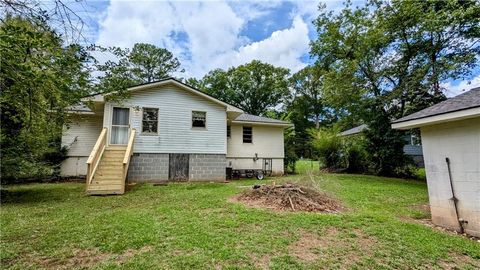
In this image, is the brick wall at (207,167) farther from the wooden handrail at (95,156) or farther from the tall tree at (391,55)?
the tall tree at (391,55)

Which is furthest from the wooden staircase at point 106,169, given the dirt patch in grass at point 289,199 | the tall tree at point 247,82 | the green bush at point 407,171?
the tall tree at point 247,82

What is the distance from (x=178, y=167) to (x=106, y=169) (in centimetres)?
346

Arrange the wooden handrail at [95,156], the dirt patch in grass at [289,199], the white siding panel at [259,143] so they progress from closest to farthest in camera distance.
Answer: the dirt patch in grass at [289,199] → the wooden handrail at [95,156] → the white siding panel at [259,143]

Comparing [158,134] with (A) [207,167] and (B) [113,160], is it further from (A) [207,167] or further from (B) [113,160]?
(A) [207,167]

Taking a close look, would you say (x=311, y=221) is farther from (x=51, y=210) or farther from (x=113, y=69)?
(x=51, y=210)

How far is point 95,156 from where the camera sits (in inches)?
371

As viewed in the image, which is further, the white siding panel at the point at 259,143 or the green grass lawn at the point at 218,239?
the white siding panel at the point at 259,143

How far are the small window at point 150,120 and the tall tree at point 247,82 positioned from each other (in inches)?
897

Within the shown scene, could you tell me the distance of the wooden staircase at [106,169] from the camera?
8633 millimetres

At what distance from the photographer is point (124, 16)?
214 inches

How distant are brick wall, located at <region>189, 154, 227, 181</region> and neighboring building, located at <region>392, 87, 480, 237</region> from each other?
9104mm

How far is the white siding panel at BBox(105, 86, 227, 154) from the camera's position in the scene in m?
11.9

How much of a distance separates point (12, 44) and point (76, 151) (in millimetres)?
12250

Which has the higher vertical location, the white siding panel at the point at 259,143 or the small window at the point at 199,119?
the small window at the point at 199,119
